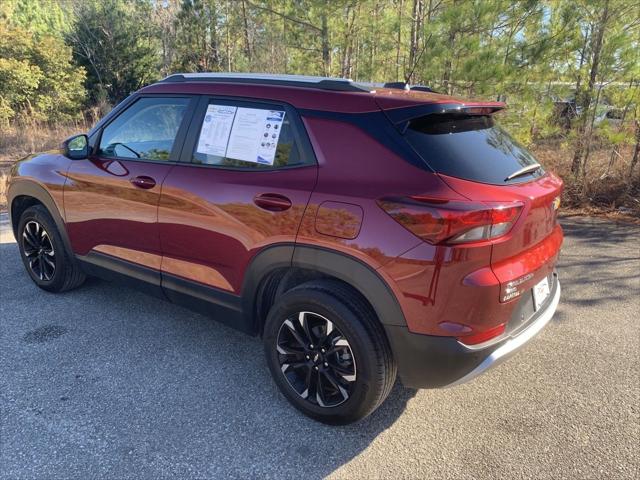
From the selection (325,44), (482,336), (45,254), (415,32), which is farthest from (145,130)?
(325,44)

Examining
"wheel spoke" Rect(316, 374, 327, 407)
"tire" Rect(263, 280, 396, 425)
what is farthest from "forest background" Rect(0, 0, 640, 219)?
"wheel spoke" Rect(316, 374, 327, 407)

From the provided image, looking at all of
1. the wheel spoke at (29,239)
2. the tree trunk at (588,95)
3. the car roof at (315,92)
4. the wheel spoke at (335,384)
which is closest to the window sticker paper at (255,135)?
the car roof at (315,92)

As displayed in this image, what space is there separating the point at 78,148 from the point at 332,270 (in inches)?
95.9

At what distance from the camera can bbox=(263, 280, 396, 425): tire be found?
2.29 meters

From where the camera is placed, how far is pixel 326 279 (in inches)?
96.8

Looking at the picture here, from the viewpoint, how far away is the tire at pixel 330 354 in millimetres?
2287

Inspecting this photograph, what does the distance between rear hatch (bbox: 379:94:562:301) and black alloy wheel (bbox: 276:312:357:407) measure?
864mm

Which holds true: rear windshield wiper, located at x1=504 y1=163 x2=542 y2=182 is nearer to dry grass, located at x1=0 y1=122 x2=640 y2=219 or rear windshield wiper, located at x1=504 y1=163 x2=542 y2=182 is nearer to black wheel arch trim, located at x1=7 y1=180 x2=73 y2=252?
black wheel arch trim, located at x1=7 y1=180 x2=73 y2=252

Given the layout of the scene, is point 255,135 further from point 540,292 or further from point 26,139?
point 26,139

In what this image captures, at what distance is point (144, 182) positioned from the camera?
10.2 feet

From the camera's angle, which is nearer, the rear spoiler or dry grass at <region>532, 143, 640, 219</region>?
the rear spoiler

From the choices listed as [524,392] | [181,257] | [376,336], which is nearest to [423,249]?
[376,336]

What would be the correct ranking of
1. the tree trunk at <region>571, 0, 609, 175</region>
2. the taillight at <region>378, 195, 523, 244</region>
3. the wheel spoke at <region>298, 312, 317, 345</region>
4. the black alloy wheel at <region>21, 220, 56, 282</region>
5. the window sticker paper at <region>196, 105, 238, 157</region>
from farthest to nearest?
the tree trunk at <region>571, 0, 609, 175</region>
the black alloy wheel at <region>21, 220, 56, 282</region>
the window sticker paper at <region>196, 105, 238, 157</region>
the wheel spoke at <region>298, 312, 317, 345</region>
the taillight at <region>378, 195, 523, 244</region>

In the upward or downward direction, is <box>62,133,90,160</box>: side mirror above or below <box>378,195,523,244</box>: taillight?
above
